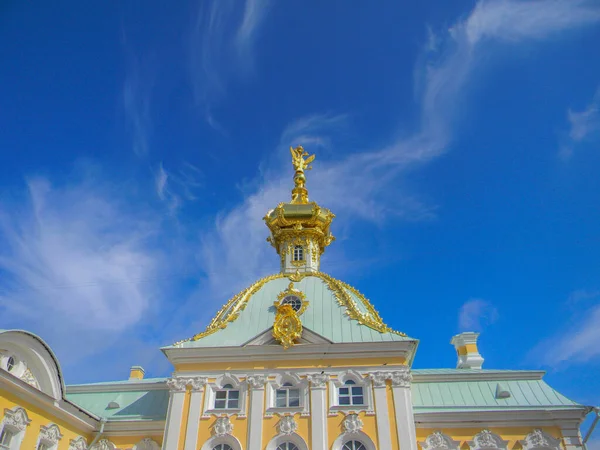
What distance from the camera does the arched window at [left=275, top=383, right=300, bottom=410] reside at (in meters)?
19.8

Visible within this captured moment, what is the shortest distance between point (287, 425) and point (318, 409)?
1.28 meters

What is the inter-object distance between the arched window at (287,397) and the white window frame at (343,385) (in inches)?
52.4

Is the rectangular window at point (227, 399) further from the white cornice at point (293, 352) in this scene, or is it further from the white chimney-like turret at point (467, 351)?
the white chimney-like turret at point (467, 351)

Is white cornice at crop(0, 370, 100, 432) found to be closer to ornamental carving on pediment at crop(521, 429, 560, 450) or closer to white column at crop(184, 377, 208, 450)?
white column at crop(184, 377, 208, 450)

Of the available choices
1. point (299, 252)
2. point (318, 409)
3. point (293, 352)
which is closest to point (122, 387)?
point (293, 352)

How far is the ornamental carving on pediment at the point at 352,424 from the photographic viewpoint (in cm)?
1878

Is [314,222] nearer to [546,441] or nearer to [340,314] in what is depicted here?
[340,314]

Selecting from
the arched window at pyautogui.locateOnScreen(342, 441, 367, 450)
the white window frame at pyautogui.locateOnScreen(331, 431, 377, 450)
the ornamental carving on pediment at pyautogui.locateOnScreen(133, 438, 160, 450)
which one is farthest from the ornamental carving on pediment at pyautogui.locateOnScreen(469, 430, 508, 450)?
the ornamental carving on pediment at pyautogui.locateOnScreen(133, 438, 160, 450)

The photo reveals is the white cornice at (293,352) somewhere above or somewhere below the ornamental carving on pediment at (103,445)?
above

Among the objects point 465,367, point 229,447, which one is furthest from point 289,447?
point 465,367

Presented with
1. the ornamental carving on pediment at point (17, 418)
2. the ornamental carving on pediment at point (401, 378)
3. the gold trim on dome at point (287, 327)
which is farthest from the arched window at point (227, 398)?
the ornamental carving on pediment at point (17, 418)

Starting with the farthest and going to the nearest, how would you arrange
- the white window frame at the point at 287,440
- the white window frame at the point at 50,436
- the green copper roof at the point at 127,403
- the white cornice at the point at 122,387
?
the white cornice at the point at 122,387 < the green copper roof at the point at 127,403 < the white window frame at the point at 287,440 < the white window frame at the point at 50,436

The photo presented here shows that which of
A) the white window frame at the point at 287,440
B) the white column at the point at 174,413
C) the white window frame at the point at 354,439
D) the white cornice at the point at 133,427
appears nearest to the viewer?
the white window frame at the point at 354,439

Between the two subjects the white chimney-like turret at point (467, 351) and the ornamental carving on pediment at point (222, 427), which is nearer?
the ornamental carving on pediment at point (222, 427)
